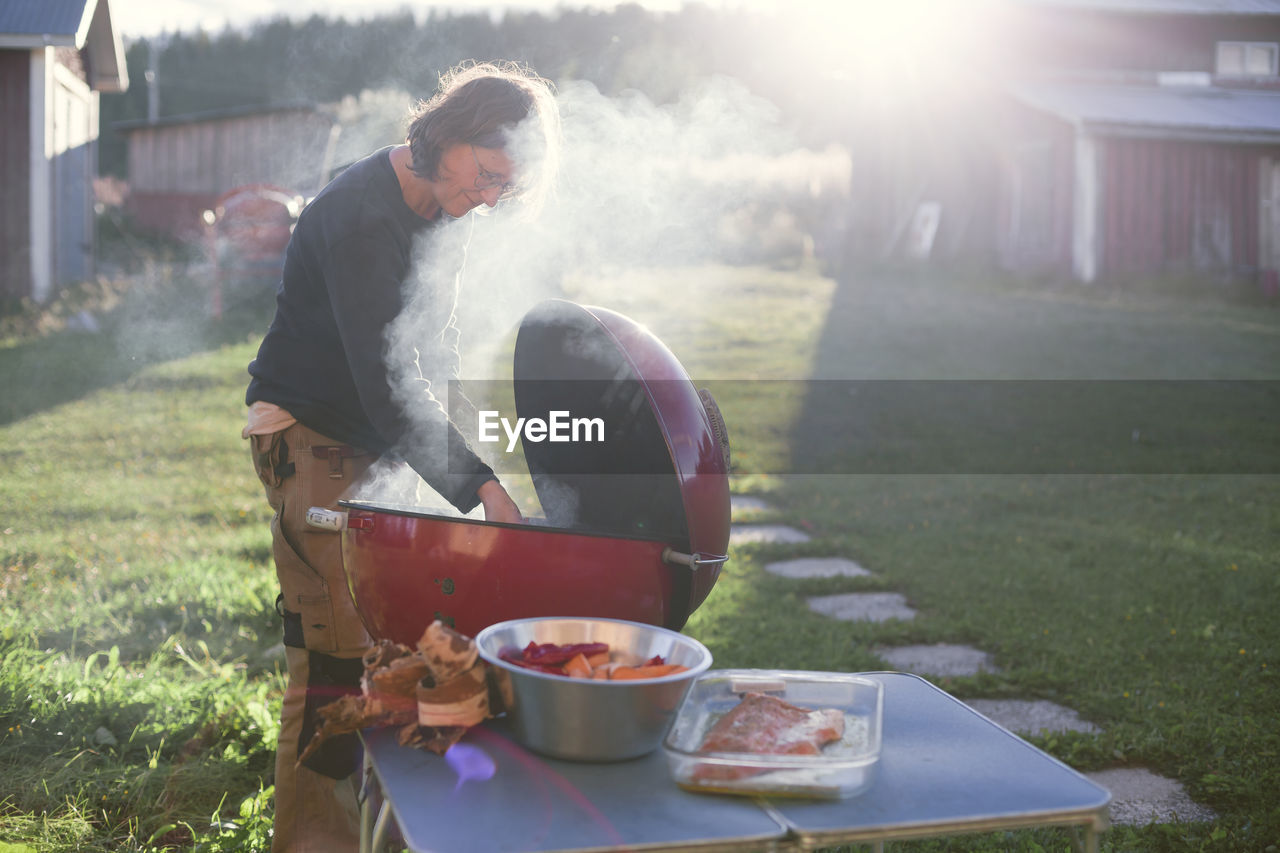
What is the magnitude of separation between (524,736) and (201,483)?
19.1 ft

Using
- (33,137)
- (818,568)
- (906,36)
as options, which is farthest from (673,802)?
(906,36)

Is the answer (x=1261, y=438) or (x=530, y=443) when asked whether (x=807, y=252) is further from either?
(x=530, y=443)

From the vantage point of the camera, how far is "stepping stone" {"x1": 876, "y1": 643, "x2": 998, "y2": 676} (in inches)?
155

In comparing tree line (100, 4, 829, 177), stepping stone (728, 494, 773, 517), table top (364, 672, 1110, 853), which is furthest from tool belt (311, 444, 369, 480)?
tree line (100, 4, 829, 177)

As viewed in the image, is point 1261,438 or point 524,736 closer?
point 524,736

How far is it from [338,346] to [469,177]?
0.47m

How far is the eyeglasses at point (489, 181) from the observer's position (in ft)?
7.12

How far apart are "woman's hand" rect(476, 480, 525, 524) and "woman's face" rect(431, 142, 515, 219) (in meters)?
0.65

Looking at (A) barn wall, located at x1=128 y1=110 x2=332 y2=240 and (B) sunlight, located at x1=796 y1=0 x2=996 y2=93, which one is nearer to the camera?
(B) sunlight, located at x1=796 y1=0 x2=996 y2=93

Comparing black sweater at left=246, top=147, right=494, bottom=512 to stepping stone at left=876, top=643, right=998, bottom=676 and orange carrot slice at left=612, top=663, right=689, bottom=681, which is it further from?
stepping stone at left=876, top=643, right=998, bottom=676

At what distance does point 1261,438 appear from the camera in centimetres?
823

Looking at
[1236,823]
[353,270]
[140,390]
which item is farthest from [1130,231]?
[353,270]

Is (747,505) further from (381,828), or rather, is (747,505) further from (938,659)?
(381,828)

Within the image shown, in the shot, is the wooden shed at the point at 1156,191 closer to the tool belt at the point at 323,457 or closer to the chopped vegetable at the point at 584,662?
the tool belt at the point at 323,457
